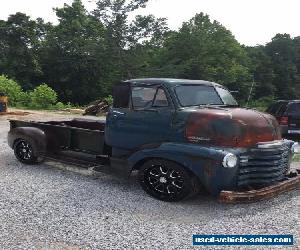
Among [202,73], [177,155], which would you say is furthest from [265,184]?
[202,73]

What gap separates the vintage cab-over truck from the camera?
6.59 metres

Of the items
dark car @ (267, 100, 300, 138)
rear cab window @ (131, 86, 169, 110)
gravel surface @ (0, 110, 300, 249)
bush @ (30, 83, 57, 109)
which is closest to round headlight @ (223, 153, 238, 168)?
gravel surface @ (0, 110, 300, 249)

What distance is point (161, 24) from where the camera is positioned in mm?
50312

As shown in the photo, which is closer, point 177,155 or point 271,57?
point 177,155

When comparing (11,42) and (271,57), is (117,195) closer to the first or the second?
(11,42)

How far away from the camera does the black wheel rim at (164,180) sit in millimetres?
6898

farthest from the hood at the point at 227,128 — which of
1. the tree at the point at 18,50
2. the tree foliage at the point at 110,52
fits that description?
the tree at the point at 18,50

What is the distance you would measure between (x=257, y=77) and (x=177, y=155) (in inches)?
2583

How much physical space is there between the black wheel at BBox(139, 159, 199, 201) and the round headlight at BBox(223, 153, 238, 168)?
2.25 ft

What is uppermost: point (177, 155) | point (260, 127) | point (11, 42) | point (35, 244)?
point (11, 42)

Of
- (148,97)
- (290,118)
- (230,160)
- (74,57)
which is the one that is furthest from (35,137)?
(74,57)

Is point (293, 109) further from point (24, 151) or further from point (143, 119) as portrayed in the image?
point (24, 151)

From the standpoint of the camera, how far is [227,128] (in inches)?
263

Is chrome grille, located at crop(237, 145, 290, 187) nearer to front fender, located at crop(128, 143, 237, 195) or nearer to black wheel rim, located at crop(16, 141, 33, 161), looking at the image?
front fender, located at crop(128, 143, 237, 195)
